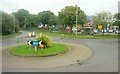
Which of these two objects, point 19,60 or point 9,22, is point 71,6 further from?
point 19,60

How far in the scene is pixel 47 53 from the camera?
17594 mm

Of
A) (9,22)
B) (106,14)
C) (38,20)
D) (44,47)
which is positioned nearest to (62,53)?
(44,47)

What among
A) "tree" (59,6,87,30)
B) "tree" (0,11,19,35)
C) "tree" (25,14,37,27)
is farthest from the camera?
"tree" (25,14,37,27)

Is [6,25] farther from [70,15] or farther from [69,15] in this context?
[70,15]

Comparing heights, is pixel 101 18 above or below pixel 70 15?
below

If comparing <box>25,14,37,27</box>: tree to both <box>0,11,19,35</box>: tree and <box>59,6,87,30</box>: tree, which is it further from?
<box>59,6,87,30</box>: tree

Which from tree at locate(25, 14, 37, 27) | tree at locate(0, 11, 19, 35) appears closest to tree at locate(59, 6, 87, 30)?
tree at locate(0, 11, 19, 35)

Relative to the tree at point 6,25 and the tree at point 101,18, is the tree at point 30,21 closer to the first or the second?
the tree at point 6,25

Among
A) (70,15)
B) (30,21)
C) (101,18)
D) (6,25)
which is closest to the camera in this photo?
(101,18)

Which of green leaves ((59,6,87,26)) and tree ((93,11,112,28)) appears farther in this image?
green leaves ((59,6,87,26))

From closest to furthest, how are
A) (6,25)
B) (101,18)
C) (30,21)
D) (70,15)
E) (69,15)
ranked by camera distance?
(101,18) → (6,25) → (70,15) → (69,15) → (30,21)

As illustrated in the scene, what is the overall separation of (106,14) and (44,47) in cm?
3373

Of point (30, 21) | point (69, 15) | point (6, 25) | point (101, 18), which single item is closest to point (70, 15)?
point (69, 15)

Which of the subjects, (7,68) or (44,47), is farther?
(44,47)
